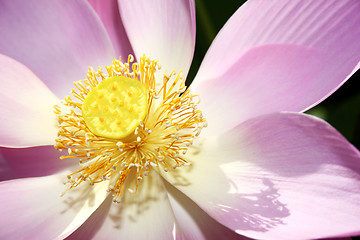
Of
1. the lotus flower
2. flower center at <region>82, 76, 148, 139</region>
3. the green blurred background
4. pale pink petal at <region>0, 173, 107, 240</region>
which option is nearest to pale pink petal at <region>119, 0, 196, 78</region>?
the lotus flower

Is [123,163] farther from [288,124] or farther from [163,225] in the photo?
[288,124]

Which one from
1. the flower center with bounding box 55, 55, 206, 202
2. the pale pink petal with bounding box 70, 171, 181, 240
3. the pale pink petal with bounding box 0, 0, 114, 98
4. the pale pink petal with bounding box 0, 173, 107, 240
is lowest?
the pale pink petal with bounding box 70, 171, 181, 240

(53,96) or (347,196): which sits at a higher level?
(53,96)

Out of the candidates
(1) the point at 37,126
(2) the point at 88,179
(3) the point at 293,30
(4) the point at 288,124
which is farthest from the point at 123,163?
(3) the point at 293,30

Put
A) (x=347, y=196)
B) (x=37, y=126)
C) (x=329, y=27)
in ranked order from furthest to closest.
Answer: (x=37, y=126) < (x=329, y=27) < (x=347, y=196)

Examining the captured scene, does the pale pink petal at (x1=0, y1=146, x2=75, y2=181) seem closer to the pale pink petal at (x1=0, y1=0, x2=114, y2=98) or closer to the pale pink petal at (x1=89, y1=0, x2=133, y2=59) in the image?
the pale pink petal at (x1=0, y1=0, x2=114, y2=98)

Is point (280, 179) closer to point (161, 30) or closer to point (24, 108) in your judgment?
point (161, 30)

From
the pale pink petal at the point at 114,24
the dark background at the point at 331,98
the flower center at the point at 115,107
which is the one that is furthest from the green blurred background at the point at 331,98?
the flower center at the point at 115,107
